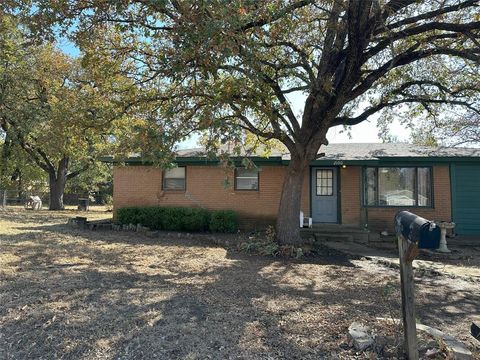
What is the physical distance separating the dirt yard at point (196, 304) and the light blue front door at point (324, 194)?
5.00m

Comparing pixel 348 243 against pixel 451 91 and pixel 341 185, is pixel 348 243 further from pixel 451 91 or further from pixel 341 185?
pixel 451 91

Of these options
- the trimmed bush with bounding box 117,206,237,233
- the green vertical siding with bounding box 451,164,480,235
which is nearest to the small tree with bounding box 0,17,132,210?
the trimmed bush with bounding box 117,206,237,233

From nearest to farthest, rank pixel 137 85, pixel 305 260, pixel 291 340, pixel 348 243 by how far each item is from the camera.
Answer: pixel 291 340 < pixel 305 260 < pixel 137 85 < pixel 348 243

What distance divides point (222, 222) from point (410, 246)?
10134 mm

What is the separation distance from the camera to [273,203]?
14.3 meters

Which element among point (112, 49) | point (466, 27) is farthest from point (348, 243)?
point (112, 49)

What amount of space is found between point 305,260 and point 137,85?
21.6ft

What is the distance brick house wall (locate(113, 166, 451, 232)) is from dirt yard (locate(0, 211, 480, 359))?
5011 mm

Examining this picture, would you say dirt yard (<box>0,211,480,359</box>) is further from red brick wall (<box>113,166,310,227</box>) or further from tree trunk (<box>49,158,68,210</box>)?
tree trunk (<box>49,158,68,210</box>)

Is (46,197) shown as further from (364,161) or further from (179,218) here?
(364,161)

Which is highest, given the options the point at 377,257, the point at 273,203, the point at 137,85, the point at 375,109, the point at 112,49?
the point at 112,49

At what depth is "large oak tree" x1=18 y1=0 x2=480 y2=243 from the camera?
6152mm

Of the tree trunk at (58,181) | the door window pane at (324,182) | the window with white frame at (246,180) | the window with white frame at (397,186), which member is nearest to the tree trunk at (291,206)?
the window with white frame at (246,180)

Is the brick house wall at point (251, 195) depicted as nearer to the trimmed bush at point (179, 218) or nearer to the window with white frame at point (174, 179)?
the window with white frame at point (174, 179)
